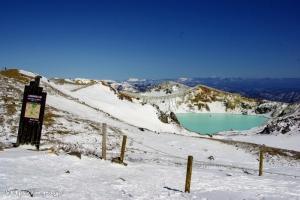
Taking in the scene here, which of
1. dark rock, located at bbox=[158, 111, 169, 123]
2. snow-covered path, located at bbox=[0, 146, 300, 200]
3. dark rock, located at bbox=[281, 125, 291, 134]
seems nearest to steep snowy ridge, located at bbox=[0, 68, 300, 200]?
snow-covered path, located at bbox=[0, 146, 300, 200]

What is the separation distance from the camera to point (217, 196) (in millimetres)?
19109

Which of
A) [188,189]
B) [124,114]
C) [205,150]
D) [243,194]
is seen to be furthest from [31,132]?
[124,114]

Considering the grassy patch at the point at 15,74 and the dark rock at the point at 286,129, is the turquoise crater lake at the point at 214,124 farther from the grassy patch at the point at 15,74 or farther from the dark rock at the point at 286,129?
the grassy patch at the point at 15,74

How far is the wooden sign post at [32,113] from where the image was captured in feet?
86.8

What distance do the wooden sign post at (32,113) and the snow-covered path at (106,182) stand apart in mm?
1095

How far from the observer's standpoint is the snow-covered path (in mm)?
16984

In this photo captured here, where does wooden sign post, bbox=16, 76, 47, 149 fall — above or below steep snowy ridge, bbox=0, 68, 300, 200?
above

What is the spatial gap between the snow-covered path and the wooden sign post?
1.09 m

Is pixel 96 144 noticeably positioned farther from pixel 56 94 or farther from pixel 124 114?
pixel 124 114

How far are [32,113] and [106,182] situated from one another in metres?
9.28

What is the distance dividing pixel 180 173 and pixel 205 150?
19.4m

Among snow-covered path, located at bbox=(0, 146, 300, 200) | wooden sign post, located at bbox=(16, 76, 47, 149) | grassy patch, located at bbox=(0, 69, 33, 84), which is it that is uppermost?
grassy patch, located at bbox=(0, 69, 33, 84)

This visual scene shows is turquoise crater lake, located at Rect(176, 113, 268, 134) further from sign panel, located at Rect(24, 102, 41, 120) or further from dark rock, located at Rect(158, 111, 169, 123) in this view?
sign panel, located at Rect(24, 102, 41, 120)

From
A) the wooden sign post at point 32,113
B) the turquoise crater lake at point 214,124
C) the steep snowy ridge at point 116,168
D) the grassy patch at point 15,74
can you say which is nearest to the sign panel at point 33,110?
the wooden sign post at point 32,113
